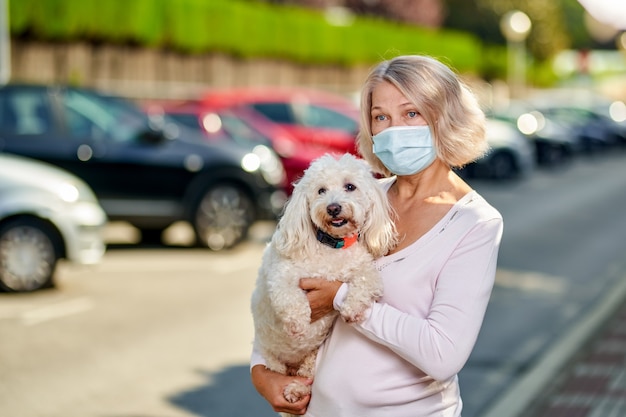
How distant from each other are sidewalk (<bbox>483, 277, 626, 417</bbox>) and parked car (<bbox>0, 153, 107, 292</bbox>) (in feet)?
15.7

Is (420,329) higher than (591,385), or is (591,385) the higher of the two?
(420,329)

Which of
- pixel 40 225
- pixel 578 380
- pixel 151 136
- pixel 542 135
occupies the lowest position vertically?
pixel 578 380

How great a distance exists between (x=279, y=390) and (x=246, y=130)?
14.2 meters

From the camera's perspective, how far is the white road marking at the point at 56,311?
366 inches

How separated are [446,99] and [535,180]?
83.8ft

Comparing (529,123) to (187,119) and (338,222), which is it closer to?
(187,119)

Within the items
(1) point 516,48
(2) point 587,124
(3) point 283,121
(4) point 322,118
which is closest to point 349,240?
(3) point 283,121

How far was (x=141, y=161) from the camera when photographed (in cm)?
1344

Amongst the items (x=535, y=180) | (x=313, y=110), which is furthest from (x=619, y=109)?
Result: (x=313, y=110)

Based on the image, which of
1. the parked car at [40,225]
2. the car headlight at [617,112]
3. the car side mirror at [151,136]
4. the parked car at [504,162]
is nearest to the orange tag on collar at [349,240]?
the parked car at [40,225]

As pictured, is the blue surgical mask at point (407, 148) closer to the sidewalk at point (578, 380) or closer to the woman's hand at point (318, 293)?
the woman's hand at point (318, 293)

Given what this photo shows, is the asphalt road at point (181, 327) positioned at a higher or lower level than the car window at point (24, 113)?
lower

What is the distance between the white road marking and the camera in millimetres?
9289

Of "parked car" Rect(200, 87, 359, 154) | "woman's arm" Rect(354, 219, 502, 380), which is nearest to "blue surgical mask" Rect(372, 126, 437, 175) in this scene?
"woman's arm" Rect(354, 219, 502, 380)
